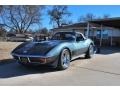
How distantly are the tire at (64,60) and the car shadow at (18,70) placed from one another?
26 centimetres

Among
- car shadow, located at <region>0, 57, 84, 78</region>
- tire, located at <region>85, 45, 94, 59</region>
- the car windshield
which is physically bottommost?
car shadow, located at <region>0, 57, 84, 78</region>

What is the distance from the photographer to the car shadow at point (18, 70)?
7539mm

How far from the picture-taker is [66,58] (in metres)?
8.66

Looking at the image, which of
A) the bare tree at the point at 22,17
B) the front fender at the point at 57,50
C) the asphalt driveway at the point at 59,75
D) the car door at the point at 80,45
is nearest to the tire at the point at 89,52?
the car door at the point at 80,45

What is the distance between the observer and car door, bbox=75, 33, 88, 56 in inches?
381

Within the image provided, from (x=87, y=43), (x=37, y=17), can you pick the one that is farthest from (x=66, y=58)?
(x=37, y=17)

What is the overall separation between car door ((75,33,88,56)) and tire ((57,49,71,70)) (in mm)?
976

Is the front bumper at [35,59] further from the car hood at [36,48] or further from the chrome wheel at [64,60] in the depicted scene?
the chrome wheel at [64,60]

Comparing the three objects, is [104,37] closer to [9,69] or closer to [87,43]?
[87,43]

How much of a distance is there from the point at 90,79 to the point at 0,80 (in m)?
2.56

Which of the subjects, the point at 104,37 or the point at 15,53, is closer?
the point at 15,53

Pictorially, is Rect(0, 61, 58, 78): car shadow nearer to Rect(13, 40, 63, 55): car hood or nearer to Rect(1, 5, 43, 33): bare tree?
Rect(13, 40, 63, 55): car hood

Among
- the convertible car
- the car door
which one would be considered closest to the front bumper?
the convertible car

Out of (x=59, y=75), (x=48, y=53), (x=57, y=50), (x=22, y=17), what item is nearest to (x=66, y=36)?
(x=57, y=50)
